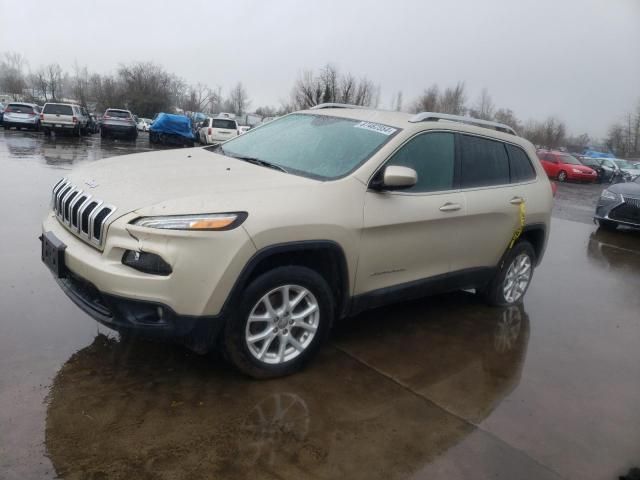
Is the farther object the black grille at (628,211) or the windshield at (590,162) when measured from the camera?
the windshield at (590,162)

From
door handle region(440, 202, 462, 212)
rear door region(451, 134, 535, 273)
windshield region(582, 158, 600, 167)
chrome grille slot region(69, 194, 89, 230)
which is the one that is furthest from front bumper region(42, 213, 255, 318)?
windshield region(582, 158, 600, 167)

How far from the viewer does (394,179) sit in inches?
138

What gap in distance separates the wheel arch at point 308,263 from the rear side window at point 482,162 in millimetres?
1513

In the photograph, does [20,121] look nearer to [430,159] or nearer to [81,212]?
[81,212]

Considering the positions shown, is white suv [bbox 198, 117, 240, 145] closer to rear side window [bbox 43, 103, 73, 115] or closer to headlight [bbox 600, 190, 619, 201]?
rear side window [bbox 43, 103, 73, 115]

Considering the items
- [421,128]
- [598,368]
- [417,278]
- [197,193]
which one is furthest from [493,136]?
[197,193]

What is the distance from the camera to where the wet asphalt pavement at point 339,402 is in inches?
106

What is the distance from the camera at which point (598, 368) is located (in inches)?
166

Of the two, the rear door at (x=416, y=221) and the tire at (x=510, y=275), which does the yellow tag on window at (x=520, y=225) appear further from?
the rear door at (x=416, y=221)

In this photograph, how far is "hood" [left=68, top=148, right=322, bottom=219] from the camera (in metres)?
3.01

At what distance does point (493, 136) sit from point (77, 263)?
372cm

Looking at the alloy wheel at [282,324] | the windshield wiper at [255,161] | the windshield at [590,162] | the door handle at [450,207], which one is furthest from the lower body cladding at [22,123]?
the windshield at [590,162]

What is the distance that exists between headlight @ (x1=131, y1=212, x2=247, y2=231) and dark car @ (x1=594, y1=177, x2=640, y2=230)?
1074 centimetres

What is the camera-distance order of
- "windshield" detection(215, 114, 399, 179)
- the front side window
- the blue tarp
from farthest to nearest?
the blue tarp → the front side window → "windshield" detection(215, 114, 399, 179)
